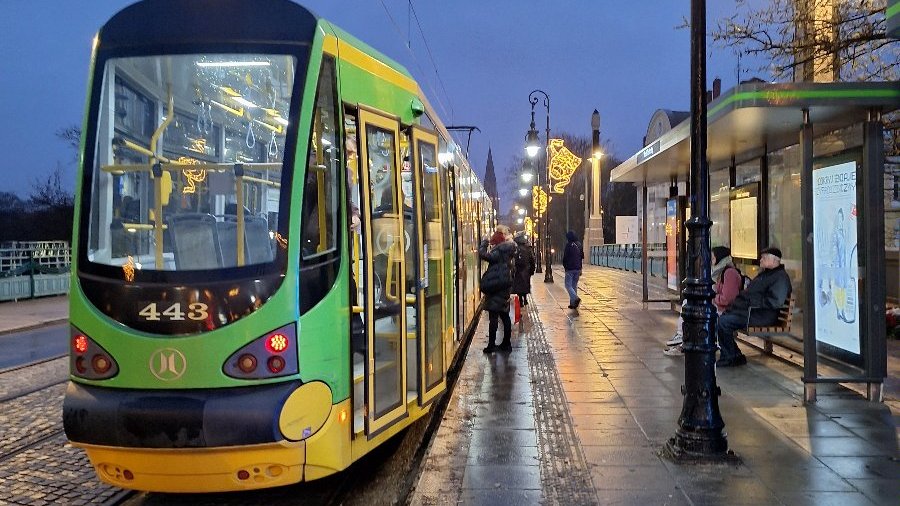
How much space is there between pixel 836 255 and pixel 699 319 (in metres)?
2.83

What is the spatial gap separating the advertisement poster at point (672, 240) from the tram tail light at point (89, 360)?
13.3 meters

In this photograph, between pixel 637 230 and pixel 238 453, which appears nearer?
pixel 238 453

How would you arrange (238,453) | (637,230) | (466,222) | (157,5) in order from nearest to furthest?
(238,453)
(157,5)
(466,222)
(637,230)

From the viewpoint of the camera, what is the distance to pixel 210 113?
537cm

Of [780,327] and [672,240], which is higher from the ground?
[672,240]

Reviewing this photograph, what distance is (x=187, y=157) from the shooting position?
529 centimetres

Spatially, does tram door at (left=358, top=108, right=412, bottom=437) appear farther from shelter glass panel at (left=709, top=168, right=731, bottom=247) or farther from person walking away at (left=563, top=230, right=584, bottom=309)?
person walking away at (left=563, top=230, right=584, bottom=309)

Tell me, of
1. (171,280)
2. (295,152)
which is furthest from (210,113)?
(171,280)

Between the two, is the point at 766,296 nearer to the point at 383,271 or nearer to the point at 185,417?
the point at 383,271

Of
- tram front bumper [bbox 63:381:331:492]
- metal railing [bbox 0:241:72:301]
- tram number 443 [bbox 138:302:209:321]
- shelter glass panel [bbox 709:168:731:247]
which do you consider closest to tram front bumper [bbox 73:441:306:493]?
tram front bumper [bbox 63:381:331:492]

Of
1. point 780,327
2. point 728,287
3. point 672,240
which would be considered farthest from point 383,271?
point 672,240

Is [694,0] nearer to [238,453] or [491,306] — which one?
[238,453]

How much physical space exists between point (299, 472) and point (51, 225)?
5960 cm

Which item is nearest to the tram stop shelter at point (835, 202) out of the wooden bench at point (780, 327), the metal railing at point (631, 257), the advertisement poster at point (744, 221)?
the wooden bench at point (780, 327)
